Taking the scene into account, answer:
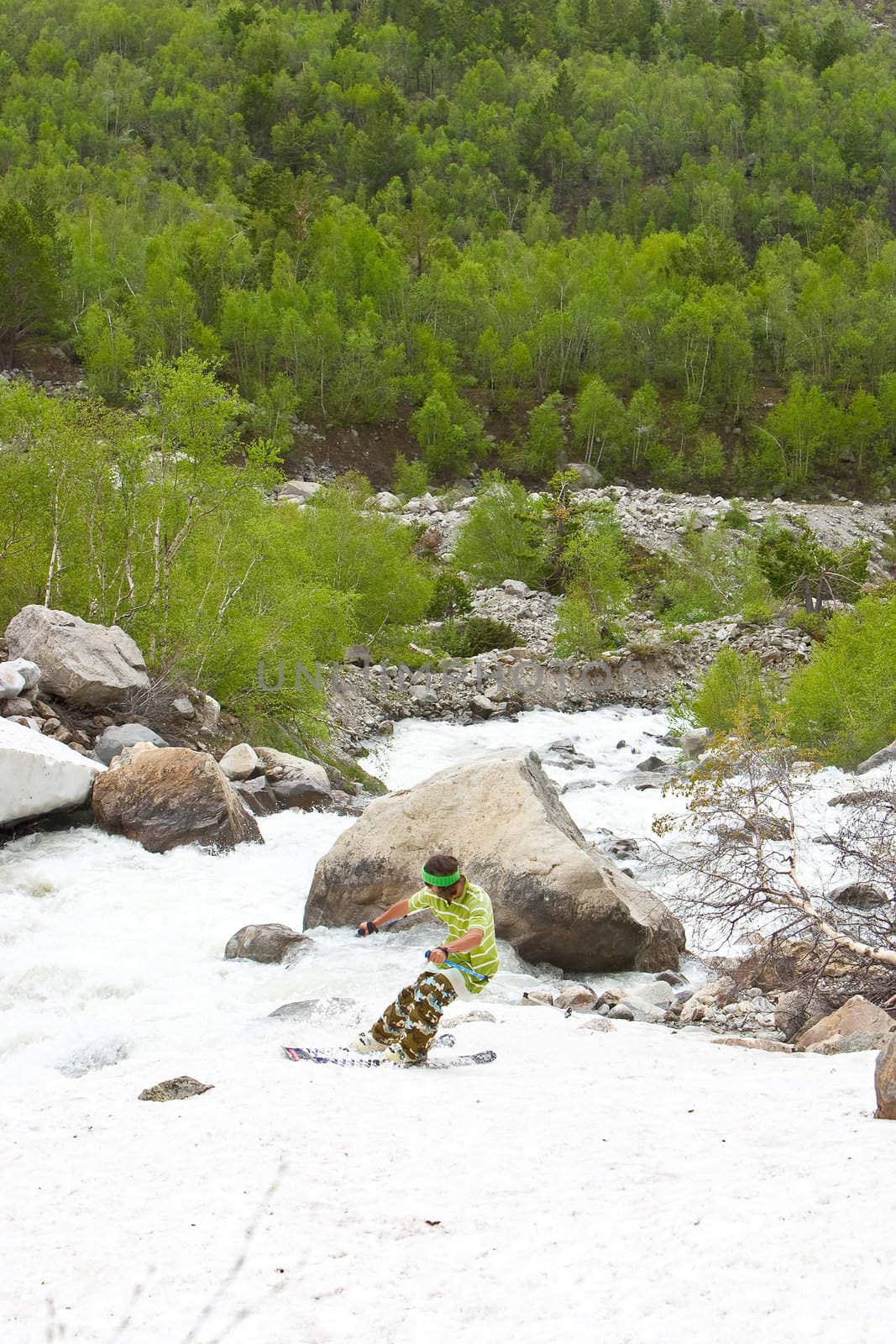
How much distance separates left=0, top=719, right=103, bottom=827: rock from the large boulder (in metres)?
3.12

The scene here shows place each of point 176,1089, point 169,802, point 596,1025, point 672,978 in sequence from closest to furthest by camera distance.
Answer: point 176,1089
point 596,1025
point 672,978
point 169,802

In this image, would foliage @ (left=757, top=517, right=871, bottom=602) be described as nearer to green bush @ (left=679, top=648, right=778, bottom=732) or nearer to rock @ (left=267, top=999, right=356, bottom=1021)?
green bush @ (left=679, top=648, right=778, bottom=732)

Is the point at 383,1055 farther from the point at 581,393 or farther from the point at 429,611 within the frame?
the point at 581,393

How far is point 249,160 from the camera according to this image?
96.0 metres

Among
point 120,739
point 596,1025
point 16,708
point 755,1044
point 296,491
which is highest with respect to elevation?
point 755,1044

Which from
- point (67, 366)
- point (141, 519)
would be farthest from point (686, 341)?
point (141, 519)

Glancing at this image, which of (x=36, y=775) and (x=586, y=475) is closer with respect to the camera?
(x=36, y=775)

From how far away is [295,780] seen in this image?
15.4m

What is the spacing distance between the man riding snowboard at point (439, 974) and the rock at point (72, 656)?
911cm

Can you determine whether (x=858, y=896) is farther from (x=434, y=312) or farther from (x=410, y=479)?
(x=434, y=312)

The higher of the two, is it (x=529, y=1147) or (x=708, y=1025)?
(x=529, y=1147)

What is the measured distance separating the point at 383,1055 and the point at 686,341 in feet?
222

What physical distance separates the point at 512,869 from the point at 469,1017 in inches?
91.9

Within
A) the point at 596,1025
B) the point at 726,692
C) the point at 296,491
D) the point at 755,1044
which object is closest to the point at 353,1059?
the point at 596,1025
